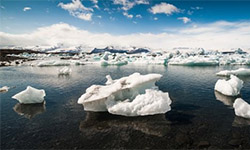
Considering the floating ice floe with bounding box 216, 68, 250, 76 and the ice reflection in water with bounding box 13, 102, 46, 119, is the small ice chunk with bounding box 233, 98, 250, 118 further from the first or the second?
the floating ice floe with bounding box 216, 68, 250, 76

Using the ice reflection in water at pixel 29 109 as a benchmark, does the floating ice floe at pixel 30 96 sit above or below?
above

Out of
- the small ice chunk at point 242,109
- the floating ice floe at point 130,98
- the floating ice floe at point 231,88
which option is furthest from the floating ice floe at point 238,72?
the floating ice floe at point 130,98

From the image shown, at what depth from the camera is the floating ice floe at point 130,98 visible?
1207cm

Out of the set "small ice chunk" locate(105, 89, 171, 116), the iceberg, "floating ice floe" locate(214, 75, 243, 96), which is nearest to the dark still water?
the iceberg

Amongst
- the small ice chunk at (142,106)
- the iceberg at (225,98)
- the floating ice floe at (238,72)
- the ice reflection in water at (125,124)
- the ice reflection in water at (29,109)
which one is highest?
the floating ice floe at (238,72)

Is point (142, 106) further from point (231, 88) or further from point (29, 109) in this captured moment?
point (231, 88)

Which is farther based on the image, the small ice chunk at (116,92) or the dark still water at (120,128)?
the small ice chunk at (116,92)

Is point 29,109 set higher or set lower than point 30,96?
lower

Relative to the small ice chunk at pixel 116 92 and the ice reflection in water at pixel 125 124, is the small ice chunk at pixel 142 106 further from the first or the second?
the small ice chunk at pixel 116 92

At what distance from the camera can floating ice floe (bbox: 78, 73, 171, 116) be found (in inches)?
475

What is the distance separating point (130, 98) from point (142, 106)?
1691 millimetres

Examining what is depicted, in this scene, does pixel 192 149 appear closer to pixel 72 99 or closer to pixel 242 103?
pixel 242 103

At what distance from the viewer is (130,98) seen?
13.6 meters

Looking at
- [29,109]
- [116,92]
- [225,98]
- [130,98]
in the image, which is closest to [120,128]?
[116,92]
